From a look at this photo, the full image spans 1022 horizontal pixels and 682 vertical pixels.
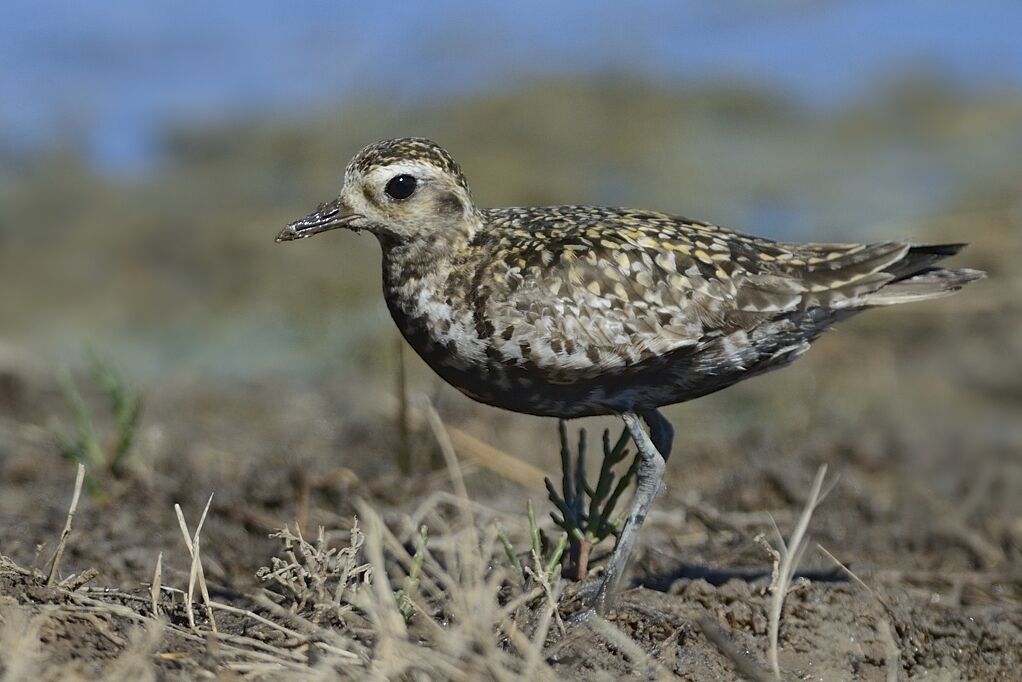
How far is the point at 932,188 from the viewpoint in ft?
48.5

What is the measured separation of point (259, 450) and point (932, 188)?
914cm

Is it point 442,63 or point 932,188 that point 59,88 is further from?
point 932,188

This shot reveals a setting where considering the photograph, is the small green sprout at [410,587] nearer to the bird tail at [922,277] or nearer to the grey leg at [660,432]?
the grey leg at [660,432]

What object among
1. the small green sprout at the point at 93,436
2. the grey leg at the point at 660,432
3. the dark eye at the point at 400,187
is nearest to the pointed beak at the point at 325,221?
the dark eye at the point at 400,187

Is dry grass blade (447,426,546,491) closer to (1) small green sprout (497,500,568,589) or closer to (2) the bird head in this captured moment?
(2) the bird head

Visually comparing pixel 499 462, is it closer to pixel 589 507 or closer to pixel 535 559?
pixel 589 507

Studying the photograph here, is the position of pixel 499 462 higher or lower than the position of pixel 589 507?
lower

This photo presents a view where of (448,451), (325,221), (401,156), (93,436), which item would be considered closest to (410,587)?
(448,451)

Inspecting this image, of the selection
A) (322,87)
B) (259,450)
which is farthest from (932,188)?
(259,450)

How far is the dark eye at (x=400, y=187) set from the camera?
509 cm

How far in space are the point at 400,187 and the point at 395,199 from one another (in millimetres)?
48

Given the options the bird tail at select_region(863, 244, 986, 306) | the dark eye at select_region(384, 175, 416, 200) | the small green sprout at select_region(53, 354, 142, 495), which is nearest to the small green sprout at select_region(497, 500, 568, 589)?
the dark eye at select_region(384, 175, 416, 200)

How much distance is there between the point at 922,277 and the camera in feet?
18.0

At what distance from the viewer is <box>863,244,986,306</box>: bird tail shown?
17.6 ft
